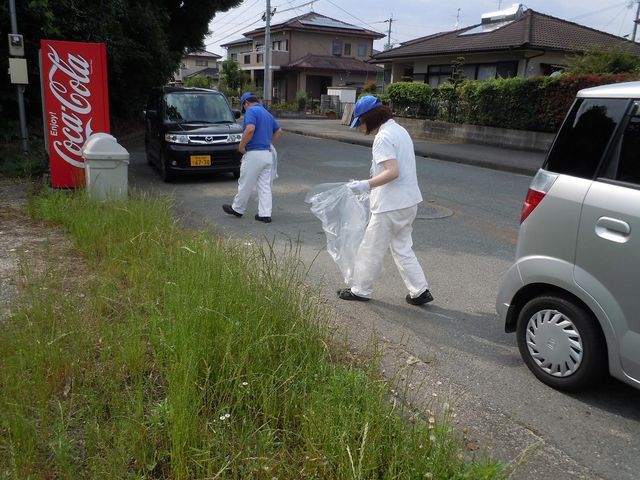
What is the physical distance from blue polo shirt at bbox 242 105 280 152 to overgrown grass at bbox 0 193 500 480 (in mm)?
3602

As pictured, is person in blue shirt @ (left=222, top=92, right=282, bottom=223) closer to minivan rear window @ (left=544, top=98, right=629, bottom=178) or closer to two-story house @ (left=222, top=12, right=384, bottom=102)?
minivan rear window @ (left=544, top=98, right=629, bottom=178)

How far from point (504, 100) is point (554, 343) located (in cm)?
1528

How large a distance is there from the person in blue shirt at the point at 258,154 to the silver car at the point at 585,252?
445cm

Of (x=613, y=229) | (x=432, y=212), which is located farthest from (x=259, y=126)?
(x=613, y=229)

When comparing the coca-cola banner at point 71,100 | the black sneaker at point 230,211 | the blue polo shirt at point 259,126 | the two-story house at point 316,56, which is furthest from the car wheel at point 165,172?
the two-story house at point 316,56

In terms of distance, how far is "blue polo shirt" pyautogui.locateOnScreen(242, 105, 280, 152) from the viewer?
23.3 feet

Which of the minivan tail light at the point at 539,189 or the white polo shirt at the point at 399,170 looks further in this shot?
the white polo shirt at the point at 399,170

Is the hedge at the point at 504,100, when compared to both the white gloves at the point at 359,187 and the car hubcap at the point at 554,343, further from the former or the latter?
the car hubcap at the point at 554,343

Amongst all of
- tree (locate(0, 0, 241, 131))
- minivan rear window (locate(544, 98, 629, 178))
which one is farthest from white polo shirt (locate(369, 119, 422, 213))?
tree (locate(0, 0, 241, 131))

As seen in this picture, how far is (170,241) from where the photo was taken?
197 inches

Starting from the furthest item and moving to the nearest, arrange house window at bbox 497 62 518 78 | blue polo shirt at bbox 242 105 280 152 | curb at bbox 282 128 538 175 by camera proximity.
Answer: house window at bbox 497 62 518 78
curb at bbox 282 128 538 175
blue polo shirt at bbox 242 105 280 152

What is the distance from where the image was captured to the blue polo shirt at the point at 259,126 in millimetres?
7113

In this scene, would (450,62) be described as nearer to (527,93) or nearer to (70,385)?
(527,93)

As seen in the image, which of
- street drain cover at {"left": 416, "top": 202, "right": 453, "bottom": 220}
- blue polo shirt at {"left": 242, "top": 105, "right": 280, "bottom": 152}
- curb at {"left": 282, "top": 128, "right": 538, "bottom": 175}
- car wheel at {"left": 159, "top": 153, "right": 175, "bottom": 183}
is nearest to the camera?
blue polo shirt at {"left": 242, "top": 105, "right": 280, "bottom": 152}
